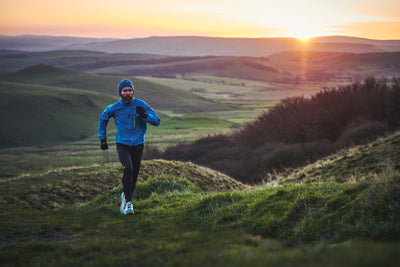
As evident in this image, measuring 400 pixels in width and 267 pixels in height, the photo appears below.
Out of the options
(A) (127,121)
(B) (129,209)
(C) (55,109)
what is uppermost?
(A) (127,121)

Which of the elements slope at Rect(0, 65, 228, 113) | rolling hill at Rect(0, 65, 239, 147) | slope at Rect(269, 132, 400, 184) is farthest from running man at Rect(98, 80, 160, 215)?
slope at Rect(0, 65, 228, 113)

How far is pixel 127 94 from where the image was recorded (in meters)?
9.41

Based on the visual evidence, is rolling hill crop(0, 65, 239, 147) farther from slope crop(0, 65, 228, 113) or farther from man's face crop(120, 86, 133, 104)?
man's face crop(120, 86, 133, 104)

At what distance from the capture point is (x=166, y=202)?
10445 mm

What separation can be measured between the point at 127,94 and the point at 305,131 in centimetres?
2998

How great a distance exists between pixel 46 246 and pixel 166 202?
505 cm

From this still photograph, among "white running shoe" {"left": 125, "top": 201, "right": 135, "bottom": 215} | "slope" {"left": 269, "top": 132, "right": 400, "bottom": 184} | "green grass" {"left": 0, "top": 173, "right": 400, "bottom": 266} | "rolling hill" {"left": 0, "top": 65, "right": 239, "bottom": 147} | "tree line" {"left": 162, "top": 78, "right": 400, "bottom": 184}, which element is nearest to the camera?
"green grass" {"left": 0, "top": 173, "right": 400, "bottom": 266}

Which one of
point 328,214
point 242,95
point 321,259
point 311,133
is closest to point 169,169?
point 328,214

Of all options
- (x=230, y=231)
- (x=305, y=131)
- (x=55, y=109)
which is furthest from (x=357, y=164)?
(x=55, y=109)

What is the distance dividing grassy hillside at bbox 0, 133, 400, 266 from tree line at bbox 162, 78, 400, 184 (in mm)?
19320

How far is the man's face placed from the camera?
941 centimetres

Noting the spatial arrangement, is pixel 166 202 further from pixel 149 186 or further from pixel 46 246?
pixel 46 246

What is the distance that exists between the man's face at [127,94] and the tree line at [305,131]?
749 inches

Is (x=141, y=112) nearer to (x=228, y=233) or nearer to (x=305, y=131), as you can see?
(x=228, y=233)
